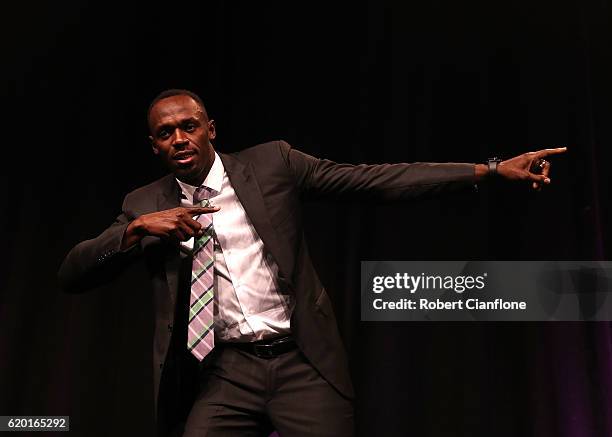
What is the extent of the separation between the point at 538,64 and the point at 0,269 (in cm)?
249

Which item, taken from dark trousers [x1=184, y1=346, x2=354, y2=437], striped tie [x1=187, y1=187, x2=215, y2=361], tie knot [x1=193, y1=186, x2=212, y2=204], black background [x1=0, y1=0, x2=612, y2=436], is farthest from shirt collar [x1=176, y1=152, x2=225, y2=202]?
black background [x1=0, y1=0, x2=612, y2=436]

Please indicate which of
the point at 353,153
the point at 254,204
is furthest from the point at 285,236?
the point at 353,153

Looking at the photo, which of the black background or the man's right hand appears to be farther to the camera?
the black background

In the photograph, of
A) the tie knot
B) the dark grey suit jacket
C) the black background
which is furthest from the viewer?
the black background

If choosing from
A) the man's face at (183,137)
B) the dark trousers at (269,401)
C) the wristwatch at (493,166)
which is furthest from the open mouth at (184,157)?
→ the wristwatch at (493,166)

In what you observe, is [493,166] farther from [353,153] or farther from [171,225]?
[353,153]

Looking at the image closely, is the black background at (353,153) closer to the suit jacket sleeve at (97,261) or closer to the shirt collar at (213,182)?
the shirt collar at (213,182)

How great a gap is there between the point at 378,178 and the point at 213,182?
433mm

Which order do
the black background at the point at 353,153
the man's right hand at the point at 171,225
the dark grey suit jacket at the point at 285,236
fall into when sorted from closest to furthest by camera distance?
the man's right hand at the point at 171,225 → the dark grey suit jacket at the point at 285,236 → the black background at the point at 353,153

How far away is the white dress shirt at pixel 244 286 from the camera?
1806 mm

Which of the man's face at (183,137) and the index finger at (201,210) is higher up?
the man's face at (183,137)

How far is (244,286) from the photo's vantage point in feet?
5.97

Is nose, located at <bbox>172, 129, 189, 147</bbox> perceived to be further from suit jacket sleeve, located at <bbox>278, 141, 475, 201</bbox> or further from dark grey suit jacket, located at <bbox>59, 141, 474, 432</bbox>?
suit jacket sleeve, located at <bbox>278, 141, 475, 201</bbox>

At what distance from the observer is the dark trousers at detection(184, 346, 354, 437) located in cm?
173
